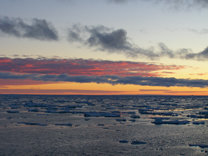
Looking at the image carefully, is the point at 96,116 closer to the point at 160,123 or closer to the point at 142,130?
the point at 160,123

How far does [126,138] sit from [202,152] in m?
6.26

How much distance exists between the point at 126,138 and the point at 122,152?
4754mm

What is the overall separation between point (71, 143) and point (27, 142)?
127 inches

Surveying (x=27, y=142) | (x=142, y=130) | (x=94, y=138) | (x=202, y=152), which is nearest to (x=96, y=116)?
(x=142, y=130)

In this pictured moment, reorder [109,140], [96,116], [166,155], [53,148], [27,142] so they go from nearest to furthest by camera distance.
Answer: [166,155]
[53,148]
[27,142]
[109,140]
[96,116]

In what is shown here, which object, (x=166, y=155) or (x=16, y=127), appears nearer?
(x=166, y=155)

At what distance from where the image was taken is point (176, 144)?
761 inches

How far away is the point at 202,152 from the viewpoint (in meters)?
17.0

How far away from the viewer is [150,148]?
17812 mm

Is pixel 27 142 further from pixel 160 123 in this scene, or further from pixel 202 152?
pixel 160 123

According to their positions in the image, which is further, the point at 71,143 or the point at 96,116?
the point at 96,116

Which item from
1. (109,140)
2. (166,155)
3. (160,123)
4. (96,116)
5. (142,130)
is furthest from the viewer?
(96,116)

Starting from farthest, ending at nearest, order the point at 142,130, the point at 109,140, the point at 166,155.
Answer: the point at 142,130 → the point at 109,140 → the point at 166,155

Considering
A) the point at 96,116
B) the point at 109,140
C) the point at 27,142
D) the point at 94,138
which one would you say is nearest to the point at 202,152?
the point at 109,140
